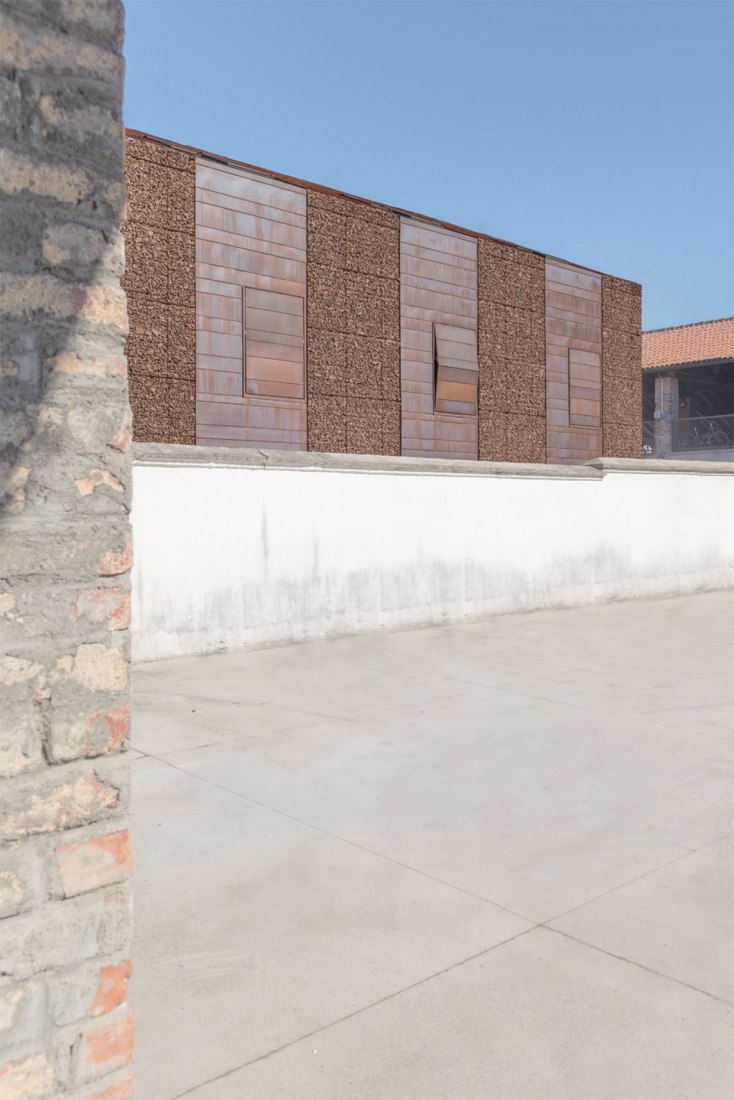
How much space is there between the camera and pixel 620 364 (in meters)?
17.1

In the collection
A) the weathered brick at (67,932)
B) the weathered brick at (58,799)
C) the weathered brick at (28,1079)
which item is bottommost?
the weathered brick at (28,1079)

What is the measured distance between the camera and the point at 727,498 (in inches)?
577

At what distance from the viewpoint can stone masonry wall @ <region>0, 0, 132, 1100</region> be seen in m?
1.84

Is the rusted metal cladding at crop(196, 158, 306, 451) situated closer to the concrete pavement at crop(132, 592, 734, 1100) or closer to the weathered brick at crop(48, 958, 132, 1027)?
the concrete pavement at crop(132, 592, 734, 1100)

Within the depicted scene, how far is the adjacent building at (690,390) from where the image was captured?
29859mm

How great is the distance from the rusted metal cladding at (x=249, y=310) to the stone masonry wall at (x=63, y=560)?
9.80 metres

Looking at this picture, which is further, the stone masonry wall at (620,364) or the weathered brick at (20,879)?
the stone masonry wall at (620,364)

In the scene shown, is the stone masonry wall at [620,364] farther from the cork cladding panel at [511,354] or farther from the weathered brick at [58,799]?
the weathered brick at [58,799]

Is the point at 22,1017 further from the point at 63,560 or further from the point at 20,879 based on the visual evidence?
the point at 63,560

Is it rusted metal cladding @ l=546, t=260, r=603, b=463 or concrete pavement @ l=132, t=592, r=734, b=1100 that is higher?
rusted metal cladding @ l=546, t=260, r=603, b=463

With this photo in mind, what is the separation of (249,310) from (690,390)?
954 inches

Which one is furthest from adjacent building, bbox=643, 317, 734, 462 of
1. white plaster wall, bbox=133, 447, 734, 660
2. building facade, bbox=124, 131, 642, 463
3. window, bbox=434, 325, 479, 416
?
white plaster wall, bbox=133, 447, 734, 660

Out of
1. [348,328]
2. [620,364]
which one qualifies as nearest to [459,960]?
[348,328]

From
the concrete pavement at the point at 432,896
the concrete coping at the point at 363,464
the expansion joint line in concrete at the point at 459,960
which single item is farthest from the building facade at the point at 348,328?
the expansion joint line in concrete at the point at 459,960
